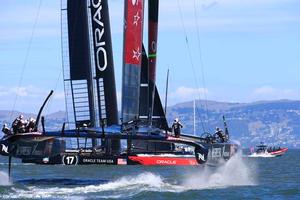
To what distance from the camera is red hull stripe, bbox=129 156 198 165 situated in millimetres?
59406

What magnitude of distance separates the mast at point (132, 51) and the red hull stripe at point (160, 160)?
78.9ft

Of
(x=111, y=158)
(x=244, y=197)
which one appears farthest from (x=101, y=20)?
(x=244, y=197)

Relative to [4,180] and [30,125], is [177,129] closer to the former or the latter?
[30,125]

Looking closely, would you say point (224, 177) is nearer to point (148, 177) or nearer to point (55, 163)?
point (148, 177)

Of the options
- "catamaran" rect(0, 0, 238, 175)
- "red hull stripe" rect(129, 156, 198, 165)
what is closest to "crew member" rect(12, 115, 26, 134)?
"catamaran" rect(0, 0, 238, 175)

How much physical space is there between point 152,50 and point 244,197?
7820 mm

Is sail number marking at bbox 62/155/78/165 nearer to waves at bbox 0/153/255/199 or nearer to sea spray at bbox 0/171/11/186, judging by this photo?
waves at bbox 0/153/255/199

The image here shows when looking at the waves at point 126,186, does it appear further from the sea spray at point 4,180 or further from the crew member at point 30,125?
the crew member at point 30,125

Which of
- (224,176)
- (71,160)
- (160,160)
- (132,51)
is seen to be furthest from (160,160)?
(132,51)

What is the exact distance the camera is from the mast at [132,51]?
34000 millimetres

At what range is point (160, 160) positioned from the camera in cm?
6109

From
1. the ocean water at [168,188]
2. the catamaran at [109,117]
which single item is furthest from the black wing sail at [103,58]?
A: the ocean water at [168,188]

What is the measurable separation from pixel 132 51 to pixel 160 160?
27.4 m

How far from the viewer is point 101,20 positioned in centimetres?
5022
